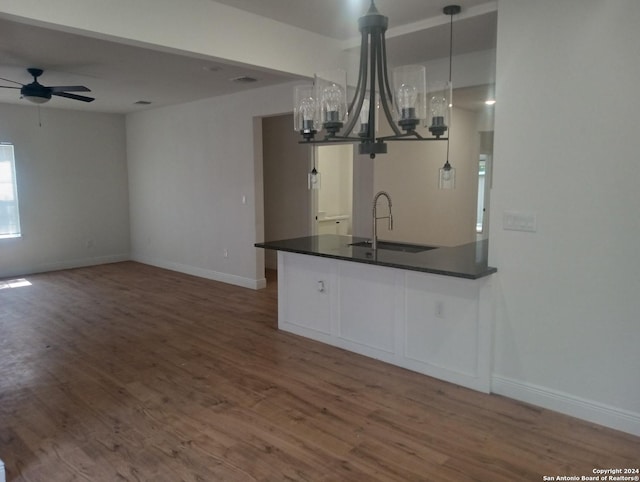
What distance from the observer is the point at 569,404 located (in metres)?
2.87

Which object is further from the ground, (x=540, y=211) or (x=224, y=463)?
(x=540, y=211)

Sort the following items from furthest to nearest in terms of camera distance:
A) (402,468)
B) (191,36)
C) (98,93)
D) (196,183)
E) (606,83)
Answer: (196,183)
(98,93)
(191,36)
(606,83)
(402,468)

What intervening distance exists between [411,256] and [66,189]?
650cm

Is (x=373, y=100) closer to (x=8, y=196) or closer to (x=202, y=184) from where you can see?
(x=202, y=184)

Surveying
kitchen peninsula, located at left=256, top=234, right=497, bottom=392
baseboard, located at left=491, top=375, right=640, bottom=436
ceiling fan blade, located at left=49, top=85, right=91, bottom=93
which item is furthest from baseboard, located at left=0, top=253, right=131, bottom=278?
baseboard, located at left=491, top=375, right=640, bottom=436

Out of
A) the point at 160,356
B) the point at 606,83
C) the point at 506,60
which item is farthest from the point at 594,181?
the point at 160,356

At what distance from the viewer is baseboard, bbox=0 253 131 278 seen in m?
7.32

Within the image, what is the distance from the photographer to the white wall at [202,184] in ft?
20.3

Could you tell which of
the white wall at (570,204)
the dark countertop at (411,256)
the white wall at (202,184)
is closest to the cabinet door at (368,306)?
the dark countertop at (411,256)

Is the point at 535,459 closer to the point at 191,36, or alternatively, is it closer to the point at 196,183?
the point at 191,36

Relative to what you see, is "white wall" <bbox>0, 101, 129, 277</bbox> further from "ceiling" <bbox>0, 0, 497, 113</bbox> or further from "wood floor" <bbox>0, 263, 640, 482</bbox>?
"wood floor" <bbox>0, 263, 640, 482</bbox>

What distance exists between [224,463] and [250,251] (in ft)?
13.2

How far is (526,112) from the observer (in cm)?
288

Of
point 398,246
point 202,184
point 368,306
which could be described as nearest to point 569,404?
point 368,306
